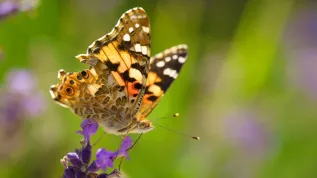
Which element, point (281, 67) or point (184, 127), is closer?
point (184, 127)

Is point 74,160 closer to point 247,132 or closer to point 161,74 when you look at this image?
point 161,74

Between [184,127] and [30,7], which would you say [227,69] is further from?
[30,7]

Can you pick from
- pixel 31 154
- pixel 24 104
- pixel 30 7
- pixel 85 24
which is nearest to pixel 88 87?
pixel 30 7

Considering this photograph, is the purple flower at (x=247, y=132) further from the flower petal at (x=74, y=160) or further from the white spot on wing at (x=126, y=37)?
the flower petal at (x=74, y=160)

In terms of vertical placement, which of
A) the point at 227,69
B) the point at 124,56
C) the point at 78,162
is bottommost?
the point at 227,69

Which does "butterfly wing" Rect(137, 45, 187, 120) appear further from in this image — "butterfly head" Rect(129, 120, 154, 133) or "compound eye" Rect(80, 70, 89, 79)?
"compound eye" Rect(80, 70, 89, 79)

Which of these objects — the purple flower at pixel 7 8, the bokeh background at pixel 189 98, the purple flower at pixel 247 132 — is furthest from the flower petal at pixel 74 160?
the purple flower at pixel 247 132
